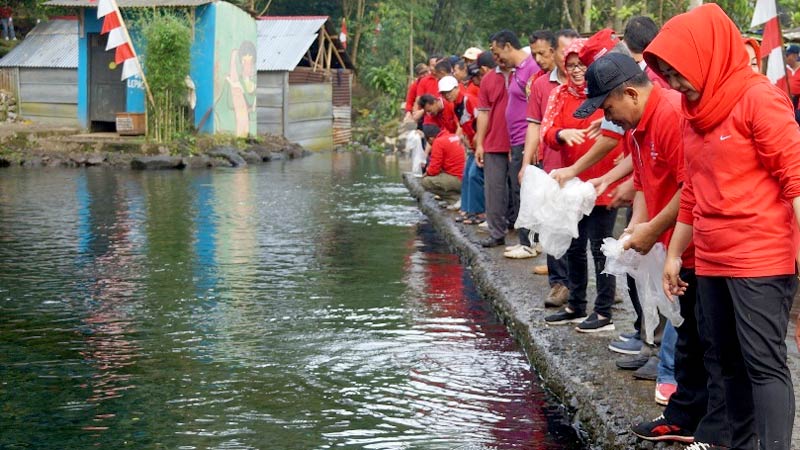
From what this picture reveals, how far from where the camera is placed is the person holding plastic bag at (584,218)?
7117 millimetres

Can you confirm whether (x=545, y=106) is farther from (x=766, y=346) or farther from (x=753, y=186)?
(x=766, y=346)

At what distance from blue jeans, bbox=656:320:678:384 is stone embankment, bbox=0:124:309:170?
19.9 m

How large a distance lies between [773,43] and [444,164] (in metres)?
5.54

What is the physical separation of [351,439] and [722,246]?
7.51 feet

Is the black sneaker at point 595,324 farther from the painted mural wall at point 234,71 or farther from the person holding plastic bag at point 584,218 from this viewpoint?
the painted mural wall at point 234,71

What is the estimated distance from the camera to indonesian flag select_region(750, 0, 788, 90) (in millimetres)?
10320

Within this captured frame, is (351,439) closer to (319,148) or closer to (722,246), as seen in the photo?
(722,246)

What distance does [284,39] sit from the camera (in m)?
33.8

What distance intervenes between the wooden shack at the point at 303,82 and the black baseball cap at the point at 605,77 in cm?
2737

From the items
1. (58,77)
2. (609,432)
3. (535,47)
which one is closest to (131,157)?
(58,77)

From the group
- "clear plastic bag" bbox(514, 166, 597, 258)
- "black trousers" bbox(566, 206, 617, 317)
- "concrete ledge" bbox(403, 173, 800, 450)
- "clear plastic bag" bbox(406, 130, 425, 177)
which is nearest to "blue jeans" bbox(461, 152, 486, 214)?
"concrete ledge" bbox(403, 173, 800, 450)

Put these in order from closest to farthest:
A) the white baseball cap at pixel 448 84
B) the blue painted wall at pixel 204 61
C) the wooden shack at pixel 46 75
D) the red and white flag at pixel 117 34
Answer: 1. the white baseball cap at pixel 448 84
2. the red and white flag at pixel 117 34
3. the blue painted wall at pixel 204 61
4. the wooden shack at pixel 46 75

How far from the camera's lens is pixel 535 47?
29.0 ft

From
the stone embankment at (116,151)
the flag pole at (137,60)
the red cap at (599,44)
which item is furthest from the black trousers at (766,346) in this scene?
the flag pole at (137,60)
